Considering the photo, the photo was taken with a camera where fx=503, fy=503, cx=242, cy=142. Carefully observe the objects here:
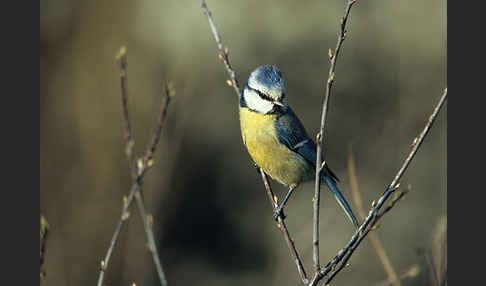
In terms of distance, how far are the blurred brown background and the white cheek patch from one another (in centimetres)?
206

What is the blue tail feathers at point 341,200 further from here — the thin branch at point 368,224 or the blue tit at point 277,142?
the thin branch at point 368,224

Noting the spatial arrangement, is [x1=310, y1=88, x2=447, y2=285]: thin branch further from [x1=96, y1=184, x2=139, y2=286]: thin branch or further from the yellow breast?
the yellow breast

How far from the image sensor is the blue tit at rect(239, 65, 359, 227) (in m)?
3.04

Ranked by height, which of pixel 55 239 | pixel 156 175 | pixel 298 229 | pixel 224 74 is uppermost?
pixel 224 74

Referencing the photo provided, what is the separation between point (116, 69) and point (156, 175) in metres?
1.59

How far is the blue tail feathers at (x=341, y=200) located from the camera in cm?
292

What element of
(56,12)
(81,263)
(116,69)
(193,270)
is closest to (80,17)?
(56,12)

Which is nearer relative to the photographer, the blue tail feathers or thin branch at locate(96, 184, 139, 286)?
thin branch at locate(96, 184, 139, 286)

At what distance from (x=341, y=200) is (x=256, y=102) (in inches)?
30.2

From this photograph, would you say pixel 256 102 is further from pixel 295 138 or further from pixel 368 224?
pixel 368 224

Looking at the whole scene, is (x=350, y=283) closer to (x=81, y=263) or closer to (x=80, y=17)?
(x=81, y=263)

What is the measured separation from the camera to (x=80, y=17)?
17.0 ft

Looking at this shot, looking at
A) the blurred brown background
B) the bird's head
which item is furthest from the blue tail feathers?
the blurred brown background

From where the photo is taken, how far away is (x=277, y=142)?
310cm
